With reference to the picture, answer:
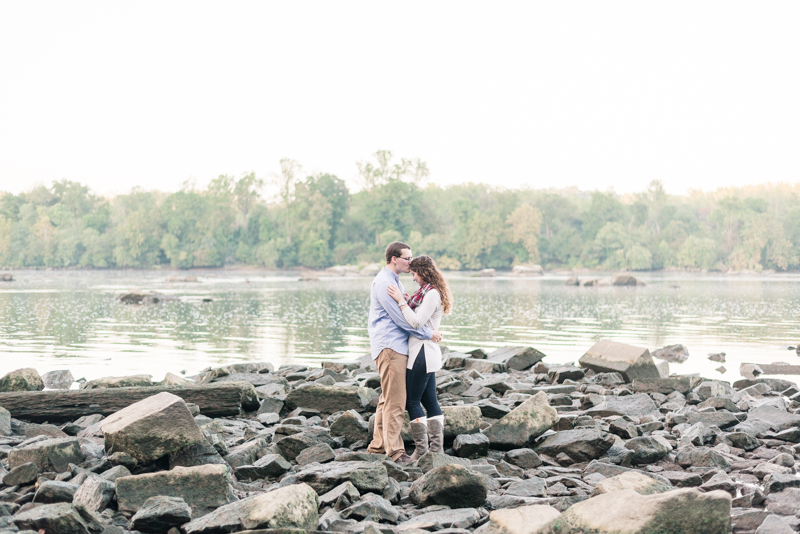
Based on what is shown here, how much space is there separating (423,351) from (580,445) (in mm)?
2162

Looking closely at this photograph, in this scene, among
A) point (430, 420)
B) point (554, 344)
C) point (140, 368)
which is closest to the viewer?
point (430, 420)

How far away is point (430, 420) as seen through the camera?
25.8ft

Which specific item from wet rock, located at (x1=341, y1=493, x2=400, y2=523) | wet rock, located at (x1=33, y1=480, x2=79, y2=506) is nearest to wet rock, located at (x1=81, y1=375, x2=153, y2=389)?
wet rock, located at (x1=33, y1=480, x2=79, y2=506)

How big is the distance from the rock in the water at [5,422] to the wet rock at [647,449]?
7.76 metres

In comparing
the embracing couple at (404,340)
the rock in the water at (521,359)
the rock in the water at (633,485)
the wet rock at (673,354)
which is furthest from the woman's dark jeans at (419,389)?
the wet rock at (673,354)

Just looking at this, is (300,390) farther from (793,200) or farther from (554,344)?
(793,200)

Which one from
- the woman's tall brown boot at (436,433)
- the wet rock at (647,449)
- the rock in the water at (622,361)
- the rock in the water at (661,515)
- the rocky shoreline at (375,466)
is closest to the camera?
the rock in the water at (661,515)

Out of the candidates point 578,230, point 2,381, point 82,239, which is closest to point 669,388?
point 2,381

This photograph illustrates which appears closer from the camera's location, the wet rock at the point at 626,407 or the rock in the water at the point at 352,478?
the rock in the water at the point at 352,478

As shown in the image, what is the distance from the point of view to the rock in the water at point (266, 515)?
18.0 feet

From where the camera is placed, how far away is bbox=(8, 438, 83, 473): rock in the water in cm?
726

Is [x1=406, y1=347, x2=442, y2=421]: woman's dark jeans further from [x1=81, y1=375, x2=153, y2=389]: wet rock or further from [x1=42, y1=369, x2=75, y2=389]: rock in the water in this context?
[x1=42, y1=369, x2=75, y2=389]: rock in the water

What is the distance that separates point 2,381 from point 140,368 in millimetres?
6795

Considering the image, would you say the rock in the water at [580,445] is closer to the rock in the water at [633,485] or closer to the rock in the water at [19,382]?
the rock in the water at [633,485]
